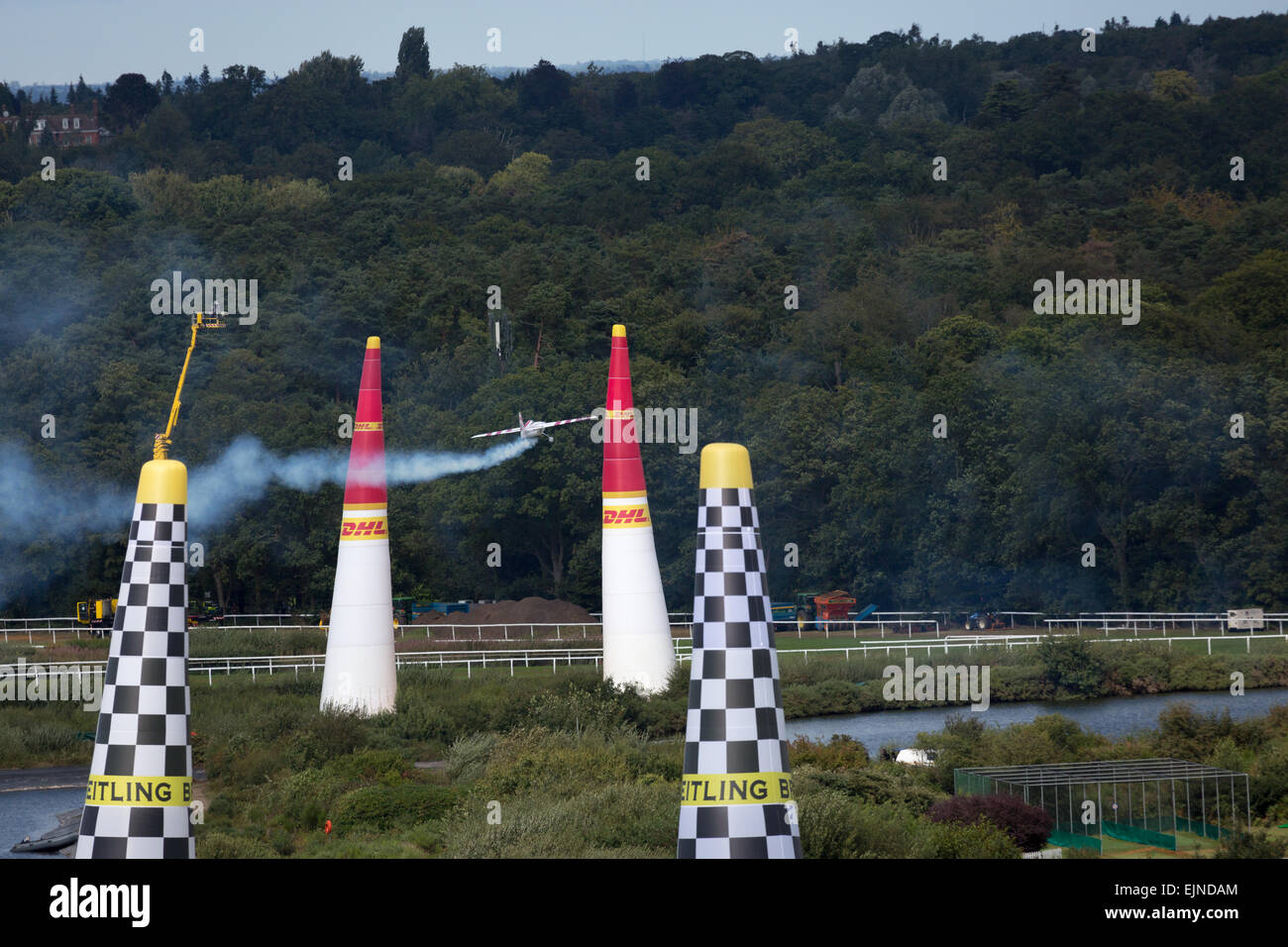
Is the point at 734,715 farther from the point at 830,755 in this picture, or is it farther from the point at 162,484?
the point at 830,755

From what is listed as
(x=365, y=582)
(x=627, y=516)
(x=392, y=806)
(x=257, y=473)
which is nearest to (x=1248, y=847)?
(x=392, y=806)

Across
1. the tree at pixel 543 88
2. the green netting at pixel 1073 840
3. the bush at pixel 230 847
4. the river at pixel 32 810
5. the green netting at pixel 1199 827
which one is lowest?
the river at pixel 32 810

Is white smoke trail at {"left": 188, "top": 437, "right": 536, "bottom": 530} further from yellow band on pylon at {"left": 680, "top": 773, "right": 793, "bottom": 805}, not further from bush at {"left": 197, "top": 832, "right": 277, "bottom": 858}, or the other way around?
yellow band on pylon at {"left": 680, "top": 773, "right": 793, "bottom": 805}

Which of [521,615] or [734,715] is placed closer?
[734,715]

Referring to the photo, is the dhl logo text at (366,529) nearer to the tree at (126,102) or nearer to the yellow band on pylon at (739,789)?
the yellow band on pylon at (739,789)

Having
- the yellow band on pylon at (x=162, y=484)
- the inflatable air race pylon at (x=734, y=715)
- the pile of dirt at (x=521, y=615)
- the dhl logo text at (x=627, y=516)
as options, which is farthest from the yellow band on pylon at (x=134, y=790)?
the pile of dirt at (x=521, y=615)

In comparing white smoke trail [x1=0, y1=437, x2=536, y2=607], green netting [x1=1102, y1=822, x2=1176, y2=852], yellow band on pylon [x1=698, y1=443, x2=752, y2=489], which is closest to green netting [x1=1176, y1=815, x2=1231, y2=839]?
green netting [x1=1102, y1=822, x2=1176, y2=852]

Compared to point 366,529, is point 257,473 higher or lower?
higher
